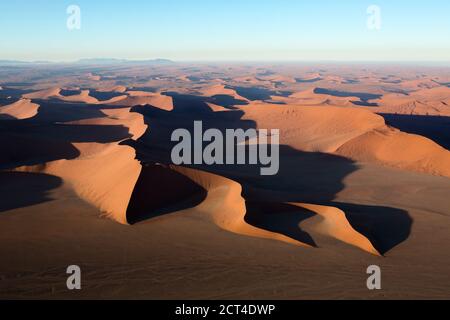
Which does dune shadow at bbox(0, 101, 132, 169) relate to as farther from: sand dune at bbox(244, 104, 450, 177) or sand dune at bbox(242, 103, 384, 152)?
sand dune at bbox(244, 104, 450, 177)

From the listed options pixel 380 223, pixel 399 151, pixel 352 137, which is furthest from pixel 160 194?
pixel 352 137

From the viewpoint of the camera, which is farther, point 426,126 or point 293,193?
point 426,126

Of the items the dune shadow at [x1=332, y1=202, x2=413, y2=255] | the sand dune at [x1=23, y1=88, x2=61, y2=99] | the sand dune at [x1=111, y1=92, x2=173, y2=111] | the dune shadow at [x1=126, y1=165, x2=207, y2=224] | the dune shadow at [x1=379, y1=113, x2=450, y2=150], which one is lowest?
the dune shadow at [x1=332, y1=202, x2=413, y2=255]

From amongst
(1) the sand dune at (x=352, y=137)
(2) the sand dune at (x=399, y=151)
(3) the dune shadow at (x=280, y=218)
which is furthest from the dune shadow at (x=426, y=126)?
(3) the dune shadow at (x=280, y=218)

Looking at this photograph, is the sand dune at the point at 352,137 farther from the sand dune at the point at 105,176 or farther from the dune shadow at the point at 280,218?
the sand dune at the point at 105,176

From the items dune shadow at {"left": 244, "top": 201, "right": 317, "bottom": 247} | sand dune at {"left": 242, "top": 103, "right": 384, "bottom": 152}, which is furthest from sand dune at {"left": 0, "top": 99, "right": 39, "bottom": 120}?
dune shadow at {"left": 244, "top": 201, "right": 317, "bottom": 247}

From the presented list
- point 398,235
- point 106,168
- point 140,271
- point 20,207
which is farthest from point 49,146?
point 398,235

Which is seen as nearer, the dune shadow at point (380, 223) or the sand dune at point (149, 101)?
the dune shadow at point (380, 223)

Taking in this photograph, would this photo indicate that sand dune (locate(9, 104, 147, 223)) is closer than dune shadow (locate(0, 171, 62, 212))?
Yes

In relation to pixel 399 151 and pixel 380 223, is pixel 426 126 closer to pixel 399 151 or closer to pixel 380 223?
pixel 399 151

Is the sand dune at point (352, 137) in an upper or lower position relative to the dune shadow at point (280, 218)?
upper

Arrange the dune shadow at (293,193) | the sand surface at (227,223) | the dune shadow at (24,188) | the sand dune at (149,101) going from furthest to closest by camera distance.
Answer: the sand dune at (149,101) → the dune shadow at (24,188) → the dune shadow at (293,193) → the sand surface at (227,223)
